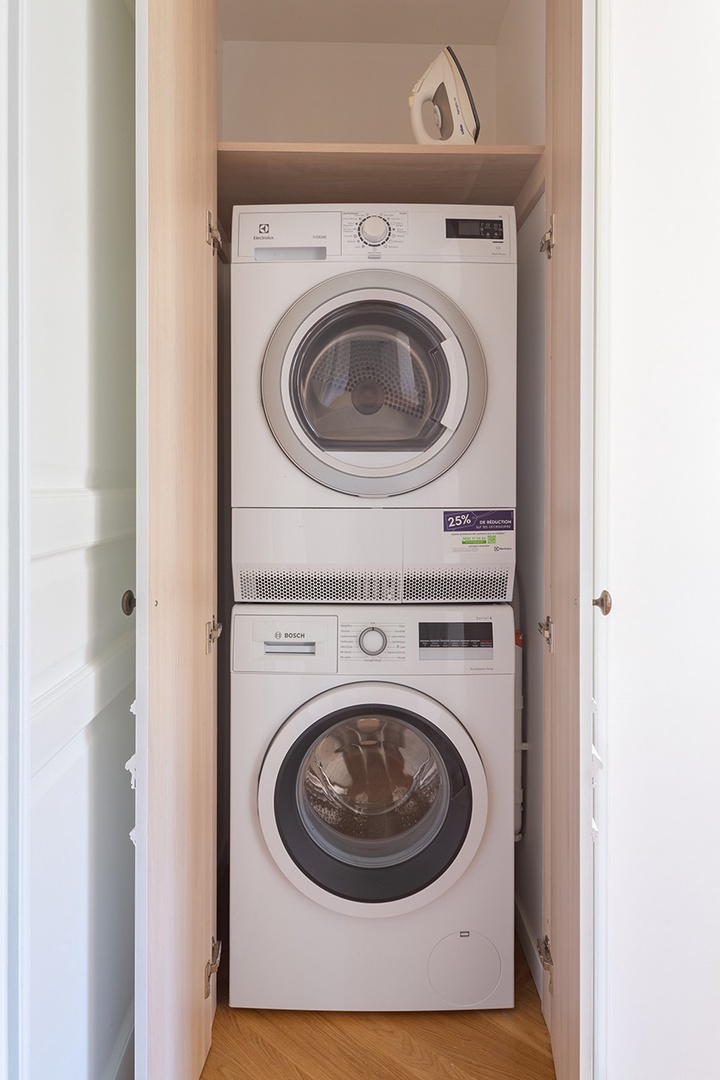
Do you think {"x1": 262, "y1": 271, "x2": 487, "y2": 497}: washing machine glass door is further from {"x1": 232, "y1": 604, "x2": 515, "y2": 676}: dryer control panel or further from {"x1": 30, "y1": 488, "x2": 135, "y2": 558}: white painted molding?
{"x1": 30, "y1": 488, "x2": 135, "y2": 558}: white painted molding

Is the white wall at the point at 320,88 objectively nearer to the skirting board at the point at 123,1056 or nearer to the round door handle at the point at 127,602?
the round door handle at the point at 127,602

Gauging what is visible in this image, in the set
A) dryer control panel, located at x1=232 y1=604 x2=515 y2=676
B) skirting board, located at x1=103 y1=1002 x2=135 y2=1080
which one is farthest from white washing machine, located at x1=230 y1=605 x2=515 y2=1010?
skirting board, located at x1=103 y1=1002 x2=135 y2=1080

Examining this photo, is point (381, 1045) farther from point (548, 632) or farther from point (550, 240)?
point (550, 240)

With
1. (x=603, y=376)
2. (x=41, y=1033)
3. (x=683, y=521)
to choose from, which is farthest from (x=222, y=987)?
(x=603, y=376)

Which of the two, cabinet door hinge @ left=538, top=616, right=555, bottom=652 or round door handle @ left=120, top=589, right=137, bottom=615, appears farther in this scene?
cabinet door hinge @ left=538, top=616, right=555, bottom=652

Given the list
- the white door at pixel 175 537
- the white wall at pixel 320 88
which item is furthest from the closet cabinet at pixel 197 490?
the white wall at pixel 320 88

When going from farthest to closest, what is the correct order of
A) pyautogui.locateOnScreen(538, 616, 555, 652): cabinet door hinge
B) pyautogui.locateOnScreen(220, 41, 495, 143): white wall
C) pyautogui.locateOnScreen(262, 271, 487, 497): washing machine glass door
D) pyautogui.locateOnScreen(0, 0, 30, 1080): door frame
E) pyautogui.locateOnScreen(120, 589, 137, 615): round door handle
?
pyautogui.locateOnScreen(220, 41, 495, 143): white wall → pyautogui.locateOnScreen(262, 271, 487, 497): washing machine glass door → pyautogui.locateOnScreen(538, 616, 555, 652): cabinet door hinge → pyautogui.locateOnScreen(120, 589, 137, 615): round door handle → pyautogui.locateOnScreen(0, 0, 30, 1080): door frame

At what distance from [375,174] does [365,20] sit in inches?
29.2

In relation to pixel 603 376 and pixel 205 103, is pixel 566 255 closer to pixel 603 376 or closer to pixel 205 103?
pixel 603 376

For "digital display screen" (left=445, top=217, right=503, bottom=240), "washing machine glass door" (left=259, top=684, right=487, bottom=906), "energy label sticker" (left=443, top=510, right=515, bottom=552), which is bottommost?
"washing machine glass door" (left=259, top=684, right=487, bottom=906)

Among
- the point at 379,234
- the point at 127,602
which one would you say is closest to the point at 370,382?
the point at 379,234

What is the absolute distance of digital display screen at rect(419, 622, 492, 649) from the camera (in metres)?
1.64

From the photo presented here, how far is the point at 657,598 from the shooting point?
3.96 feet

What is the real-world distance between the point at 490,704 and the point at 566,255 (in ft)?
3.02
